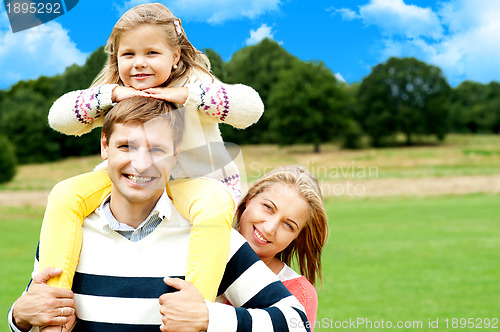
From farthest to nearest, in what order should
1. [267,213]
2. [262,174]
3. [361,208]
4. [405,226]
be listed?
[361,208] → [405,226] → [262,174] → [267,213]

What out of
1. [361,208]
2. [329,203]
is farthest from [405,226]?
[329,203]

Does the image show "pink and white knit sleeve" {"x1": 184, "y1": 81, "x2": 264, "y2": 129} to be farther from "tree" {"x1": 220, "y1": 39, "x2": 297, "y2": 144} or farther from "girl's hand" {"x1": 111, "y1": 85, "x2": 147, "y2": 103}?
"tree" {"x1": 220, "y1": 39, "x2": 297, "y2": 144}

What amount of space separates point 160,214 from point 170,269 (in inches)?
7.3

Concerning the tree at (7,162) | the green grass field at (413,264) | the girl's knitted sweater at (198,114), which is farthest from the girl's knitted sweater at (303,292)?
the tree at (7,162)

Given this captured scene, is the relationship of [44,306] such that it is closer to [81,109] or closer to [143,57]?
[81,109]

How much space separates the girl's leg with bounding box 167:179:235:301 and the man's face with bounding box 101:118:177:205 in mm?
128

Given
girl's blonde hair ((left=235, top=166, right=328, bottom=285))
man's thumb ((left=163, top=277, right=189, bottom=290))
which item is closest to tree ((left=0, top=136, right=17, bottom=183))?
girl's blonde hair ((left=235, top=166, right=328, bottom=285))

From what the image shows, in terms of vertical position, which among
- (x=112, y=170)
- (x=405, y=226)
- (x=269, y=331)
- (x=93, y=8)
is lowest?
(x=405, y=226)

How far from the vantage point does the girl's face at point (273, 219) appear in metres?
2.24

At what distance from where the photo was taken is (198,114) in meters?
2.12

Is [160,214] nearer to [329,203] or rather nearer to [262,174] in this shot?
[262,174]

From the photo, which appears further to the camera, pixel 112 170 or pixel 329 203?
pixel 329 203

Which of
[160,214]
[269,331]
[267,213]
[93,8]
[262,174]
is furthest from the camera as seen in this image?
[262,174]

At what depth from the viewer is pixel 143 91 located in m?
2.01
